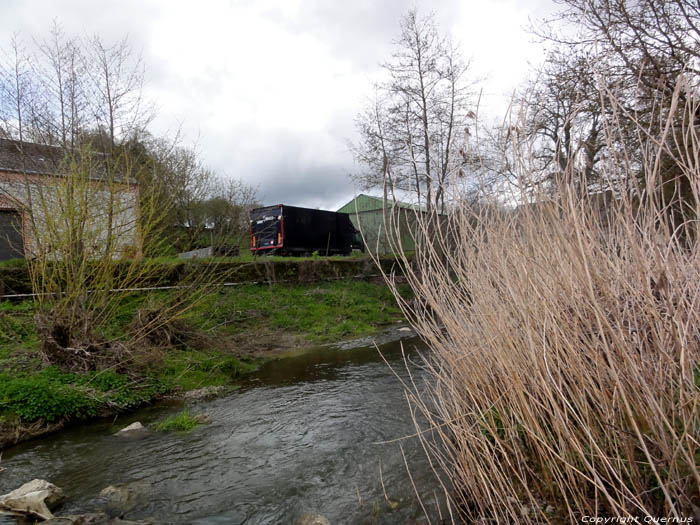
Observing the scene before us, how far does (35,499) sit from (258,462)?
1668 mm

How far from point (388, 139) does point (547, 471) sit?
48.8 feet

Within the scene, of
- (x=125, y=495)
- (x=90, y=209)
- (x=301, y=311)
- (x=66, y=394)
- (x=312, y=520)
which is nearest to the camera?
(x=312, y=520)

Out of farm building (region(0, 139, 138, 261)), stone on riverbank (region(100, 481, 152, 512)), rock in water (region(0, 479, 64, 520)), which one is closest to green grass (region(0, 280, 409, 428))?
farm building (region(0, 139, 138, 261))

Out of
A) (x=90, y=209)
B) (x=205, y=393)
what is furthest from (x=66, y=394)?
(x=90, y=209)

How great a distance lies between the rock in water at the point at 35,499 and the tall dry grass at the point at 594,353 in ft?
9.50

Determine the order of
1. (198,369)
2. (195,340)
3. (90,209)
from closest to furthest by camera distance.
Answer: (90,209) < (198,369) < (195,340)

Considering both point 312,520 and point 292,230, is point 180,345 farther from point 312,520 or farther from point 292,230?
point 292,230

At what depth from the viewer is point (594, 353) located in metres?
1.56

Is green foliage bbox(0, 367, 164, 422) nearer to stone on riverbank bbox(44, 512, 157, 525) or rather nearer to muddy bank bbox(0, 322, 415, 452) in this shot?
muddy bank bbox(0, 322, 415, 452)

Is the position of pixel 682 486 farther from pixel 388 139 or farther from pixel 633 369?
pixel 388 139

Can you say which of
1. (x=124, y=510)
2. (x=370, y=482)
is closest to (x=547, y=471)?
(x=370, y=482)

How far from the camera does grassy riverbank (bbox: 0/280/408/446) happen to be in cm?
506

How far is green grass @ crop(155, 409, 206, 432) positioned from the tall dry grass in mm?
3414

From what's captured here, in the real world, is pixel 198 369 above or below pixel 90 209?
below
